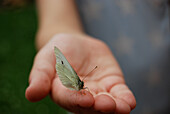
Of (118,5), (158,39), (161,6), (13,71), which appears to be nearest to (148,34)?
(158,39)

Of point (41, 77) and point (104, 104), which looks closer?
point (104, 104)

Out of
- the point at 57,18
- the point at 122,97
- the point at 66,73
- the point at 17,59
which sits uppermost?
the point at 57,18

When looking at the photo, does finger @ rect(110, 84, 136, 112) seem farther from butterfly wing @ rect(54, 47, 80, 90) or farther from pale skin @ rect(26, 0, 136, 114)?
butterfly wing @ rect(54, 47, 80, 90)

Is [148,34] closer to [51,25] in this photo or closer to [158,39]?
[158,39]

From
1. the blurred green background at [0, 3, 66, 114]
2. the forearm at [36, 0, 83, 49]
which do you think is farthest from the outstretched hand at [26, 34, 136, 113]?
the blurred green background at [0, 3, 66, 114]

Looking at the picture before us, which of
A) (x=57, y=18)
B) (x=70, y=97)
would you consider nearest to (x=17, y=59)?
(x=57, y=18)

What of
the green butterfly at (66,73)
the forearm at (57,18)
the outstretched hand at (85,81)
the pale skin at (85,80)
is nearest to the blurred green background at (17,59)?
the forearm at (57,18)

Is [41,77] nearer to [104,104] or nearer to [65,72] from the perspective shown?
[65,72]
